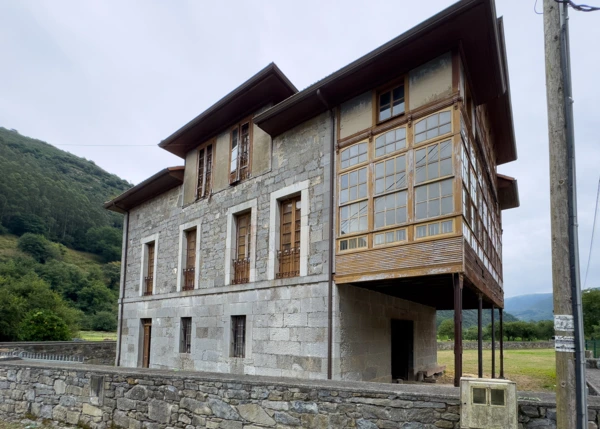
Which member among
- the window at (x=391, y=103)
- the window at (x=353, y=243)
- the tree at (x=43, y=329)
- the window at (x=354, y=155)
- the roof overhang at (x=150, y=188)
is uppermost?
the window at (x=391, y=103)

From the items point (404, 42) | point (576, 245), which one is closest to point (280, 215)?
point (404, 42)

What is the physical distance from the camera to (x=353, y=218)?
9.76m

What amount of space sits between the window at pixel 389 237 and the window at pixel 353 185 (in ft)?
3.10

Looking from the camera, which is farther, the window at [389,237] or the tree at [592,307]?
the tree at [592,307]

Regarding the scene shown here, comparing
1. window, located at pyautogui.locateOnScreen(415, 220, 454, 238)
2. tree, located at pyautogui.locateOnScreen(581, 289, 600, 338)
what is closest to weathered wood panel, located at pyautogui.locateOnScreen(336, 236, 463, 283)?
window, located at pyautogui.locateOnScreen(415, 220, 454, 238)

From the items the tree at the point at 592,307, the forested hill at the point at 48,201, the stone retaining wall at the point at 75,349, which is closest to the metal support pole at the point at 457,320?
the stone retaining wall at the point at 75,349

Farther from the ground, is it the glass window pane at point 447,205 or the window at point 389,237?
the glass window pane at point 447,205

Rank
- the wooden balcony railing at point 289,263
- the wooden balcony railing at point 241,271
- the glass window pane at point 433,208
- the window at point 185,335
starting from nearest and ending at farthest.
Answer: the glass window pane at point 433,208 → the wooden balcony railing at point 289,263 → the wooden balcony railing at point 241,271 → the window at point 185,335

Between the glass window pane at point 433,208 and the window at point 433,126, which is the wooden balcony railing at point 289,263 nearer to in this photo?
the glass window pane at point 433,208

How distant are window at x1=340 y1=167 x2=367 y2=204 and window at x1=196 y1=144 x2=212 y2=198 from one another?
5.42 meters

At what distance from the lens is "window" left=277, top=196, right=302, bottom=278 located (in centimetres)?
1097

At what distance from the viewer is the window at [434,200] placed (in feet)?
27.3

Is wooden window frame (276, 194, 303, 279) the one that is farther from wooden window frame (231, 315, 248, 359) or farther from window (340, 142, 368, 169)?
wooden window frame (231, 315, 248, 359)

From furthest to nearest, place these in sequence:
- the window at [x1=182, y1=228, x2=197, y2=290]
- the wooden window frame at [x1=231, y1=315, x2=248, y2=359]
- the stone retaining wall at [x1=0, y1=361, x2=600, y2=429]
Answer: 1. the window at [x1=182, y1=228, x2=197, y2=290]
2. the wooden window frame at [x1=231, y1=315, x2=248, y2=359]
3. the stone retaining wall at [x1=0, y1=361, x2=600, y2=429]
